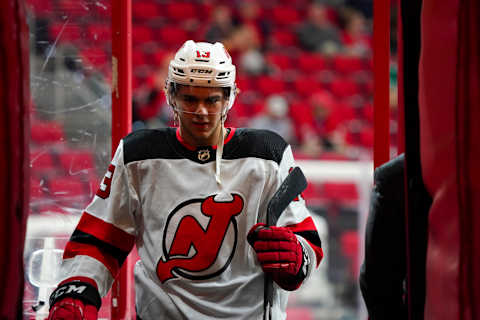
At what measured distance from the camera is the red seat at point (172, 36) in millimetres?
6215

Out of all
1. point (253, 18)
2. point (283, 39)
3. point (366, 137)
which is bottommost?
point (366, 137)

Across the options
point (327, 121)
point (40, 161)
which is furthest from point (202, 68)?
point (327, 121)

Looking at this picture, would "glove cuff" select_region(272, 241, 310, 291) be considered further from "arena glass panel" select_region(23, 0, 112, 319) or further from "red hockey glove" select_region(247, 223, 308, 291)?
"arena glass panel" select_region(23, 0, 112, 319)

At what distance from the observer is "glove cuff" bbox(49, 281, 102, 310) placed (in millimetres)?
1324

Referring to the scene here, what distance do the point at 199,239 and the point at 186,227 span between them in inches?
1.6

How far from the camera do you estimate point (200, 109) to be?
4.92 feet

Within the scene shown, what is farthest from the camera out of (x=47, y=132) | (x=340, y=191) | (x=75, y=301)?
(x=340, y=191)

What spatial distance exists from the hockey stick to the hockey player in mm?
28

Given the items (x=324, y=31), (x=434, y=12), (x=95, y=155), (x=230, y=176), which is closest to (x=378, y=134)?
(x=230, y=176)

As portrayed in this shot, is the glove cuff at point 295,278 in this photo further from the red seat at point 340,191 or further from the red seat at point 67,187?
the red seat at point 340,191

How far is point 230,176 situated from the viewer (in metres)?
1.52

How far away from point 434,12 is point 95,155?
133cm

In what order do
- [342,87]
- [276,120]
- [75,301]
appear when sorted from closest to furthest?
1. [75,301]
2. [276,120]
3. [342,87]

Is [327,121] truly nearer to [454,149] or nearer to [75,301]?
[75,301]
